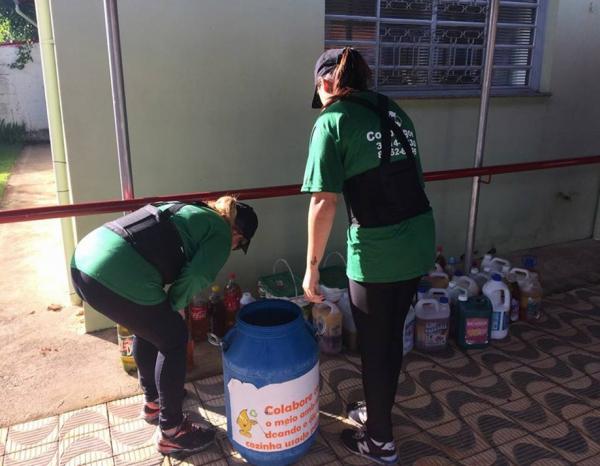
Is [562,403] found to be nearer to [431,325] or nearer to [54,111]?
[431,325]

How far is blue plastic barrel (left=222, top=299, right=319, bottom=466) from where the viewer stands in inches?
86.3

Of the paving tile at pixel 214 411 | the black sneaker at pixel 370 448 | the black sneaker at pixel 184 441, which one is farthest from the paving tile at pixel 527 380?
the black sneaker at pixel 184 441

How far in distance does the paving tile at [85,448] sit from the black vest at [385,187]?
1602 millimetres

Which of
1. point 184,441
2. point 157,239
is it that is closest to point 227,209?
point 157,239

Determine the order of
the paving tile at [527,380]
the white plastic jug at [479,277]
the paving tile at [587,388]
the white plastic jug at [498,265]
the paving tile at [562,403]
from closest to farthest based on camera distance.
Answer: the paving tile at [562,403] < the paving tile at [587,388] < the paving tile at [527,380] < the white plastic jug at [479,277] < the white plastic jug at [498,265]

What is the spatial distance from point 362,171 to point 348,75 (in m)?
0.39

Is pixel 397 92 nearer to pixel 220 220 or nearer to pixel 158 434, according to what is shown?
pixel 220 220

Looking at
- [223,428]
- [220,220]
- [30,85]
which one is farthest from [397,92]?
[30,85]

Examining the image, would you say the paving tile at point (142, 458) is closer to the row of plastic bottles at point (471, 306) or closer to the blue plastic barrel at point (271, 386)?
the blue plastic barrel at point (271, 386)

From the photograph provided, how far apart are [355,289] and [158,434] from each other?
1.16 meters

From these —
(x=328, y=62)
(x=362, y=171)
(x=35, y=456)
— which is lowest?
(x=35, y=456)

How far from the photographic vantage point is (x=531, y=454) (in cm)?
244

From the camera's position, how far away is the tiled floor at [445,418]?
7.97 feet

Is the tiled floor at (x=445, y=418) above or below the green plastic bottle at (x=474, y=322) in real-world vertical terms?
below
